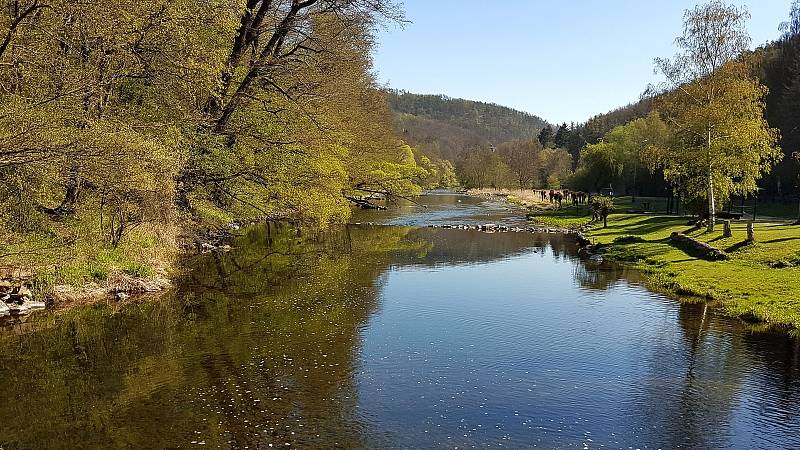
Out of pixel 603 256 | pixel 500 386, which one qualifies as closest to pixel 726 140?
pixel 603 256

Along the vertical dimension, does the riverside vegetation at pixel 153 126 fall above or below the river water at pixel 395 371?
above

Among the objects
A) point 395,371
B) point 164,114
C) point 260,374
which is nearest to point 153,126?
point 164,114

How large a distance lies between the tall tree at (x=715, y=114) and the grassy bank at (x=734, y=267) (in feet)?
10.3

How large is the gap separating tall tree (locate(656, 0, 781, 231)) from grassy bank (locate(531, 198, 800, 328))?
315cm

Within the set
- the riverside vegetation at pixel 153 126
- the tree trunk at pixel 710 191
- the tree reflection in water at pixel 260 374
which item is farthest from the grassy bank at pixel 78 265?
the tree trunk at pixel 710 191

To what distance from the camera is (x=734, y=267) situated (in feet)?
80.1

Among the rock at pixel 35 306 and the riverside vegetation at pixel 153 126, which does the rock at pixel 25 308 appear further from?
the riverside vegetation at pixel 153 126

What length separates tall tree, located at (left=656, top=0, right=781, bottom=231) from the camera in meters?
31.3

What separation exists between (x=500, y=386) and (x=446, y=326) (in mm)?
5069

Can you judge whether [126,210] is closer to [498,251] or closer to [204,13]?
[204,13]

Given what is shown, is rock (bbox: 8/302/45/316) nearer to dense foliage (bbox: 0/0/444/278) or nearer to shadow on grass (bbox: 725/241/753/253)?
dense foliage (bbox: 0/0/444/278)

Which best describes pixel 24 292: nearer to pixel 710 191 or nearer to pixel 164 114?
pixel 164 114

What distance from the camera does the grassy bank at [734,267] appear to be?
19078mm

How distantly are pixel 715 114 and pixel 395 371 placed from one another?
25.6 m
